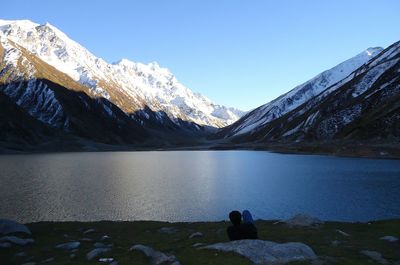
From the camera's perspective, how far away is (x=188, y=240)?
1195 inches

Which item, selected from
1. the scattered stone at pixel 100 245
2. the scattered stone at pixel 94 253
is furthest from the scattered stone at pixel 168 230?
the scattered stone at pixel 94 253

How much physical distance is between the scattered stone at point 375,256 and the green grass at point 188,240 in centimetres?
35

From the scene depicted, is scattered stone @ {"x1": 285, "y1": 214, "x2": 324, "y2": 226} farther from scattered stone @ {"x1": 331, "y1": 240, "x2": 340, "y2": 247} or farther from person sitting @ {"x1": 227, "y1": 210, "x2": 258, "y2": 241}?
person sitting @ {"x1": 227, "y1": 210, "x2": 258, "y2": 241}

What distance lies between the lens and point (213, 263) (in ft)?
67.2

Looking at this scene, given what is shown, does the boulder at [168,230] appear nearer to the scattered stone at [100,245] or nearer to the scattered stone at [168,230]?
the scattered stone at [168,230]

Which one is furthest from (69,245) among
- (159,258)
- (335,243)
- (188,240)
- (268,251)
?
(335,243)

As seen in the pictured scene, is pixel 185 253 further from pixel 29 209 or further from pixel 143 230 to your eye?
pixel 29 209

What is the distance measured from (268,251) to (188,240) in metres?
10.6

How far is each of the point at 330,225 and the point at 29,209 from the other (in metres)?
41.4

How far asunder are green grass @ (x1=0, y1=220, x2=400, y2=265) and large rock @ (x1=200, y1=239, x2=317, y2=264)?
1.79 ft

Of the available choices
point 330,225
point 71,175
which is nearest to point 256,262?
point 330,225

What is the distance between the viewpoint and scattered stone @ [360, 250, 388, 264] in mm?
21484

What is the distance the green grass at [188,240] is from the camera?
73.3 ft

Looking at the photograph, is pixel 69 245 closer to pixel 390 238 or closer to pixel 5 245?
pixel 5 245
